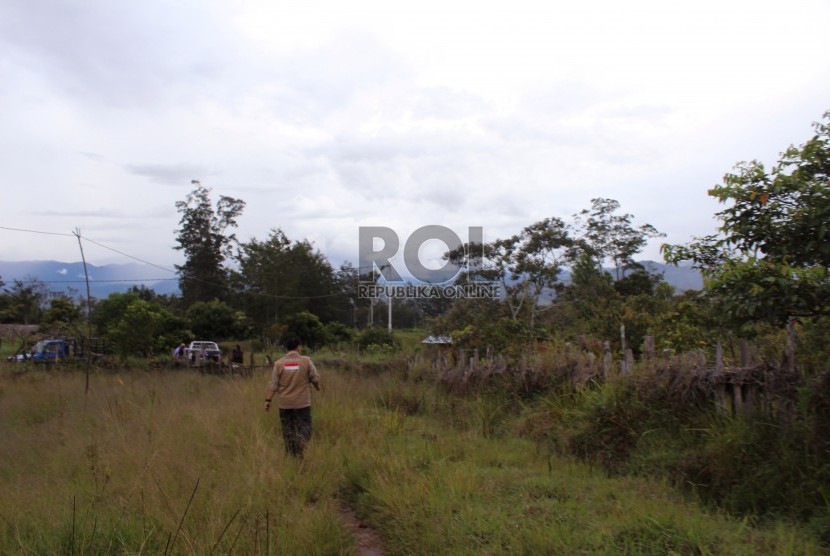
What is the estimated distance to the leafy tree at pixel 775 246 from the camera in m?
4.09

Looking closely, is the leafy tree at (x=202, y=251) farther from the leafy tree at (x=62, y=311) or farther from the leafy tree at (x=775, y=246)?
the leafy tree at (x=775, y=246)

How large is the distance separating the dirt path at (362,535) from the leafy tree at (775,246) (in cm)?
332

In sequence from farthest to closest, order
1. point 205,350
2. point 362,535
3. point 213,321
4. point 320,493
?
point 213,321, point 205,350, point 320,493, point 362,535

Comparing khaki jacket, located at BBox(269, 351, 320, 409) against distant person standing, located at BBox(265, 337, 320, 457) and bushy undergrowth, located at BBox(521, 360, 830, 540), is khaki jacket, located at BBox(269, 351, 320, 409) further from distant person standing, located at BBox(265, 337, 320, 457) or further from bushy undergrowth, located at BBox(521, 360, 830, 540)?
bushy undergrowth, located at BBox(521, 360, 830, 540)

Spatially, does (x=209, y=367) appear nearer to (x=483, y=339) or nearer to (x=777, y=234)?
(x=483, y=339)

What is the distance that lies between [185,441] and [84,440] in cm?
131

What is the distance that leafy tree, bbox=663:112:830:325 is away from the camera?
409 cm

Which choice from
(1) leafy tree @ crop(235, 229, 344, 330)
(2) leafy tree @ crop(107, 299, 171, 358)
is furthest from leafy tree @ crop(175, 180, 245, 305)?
(2) leafy tree @ crop(107, 299, 171, 358)

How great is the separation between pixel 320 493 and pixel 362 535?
0.75m

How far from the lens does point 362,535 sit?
452 cm

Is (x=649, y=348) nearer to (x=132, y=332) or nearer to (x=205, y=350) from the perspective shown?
(x=132, y=332)

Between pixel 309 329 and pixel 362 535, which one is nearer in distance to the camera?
pixel 362 535

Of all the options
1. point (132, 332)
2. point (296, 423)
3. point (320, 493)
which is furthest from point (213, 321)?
point (320, 493)

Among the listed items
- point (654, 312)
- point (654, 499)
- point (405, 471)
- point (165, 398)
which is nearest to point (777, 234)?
point (654, 499)
